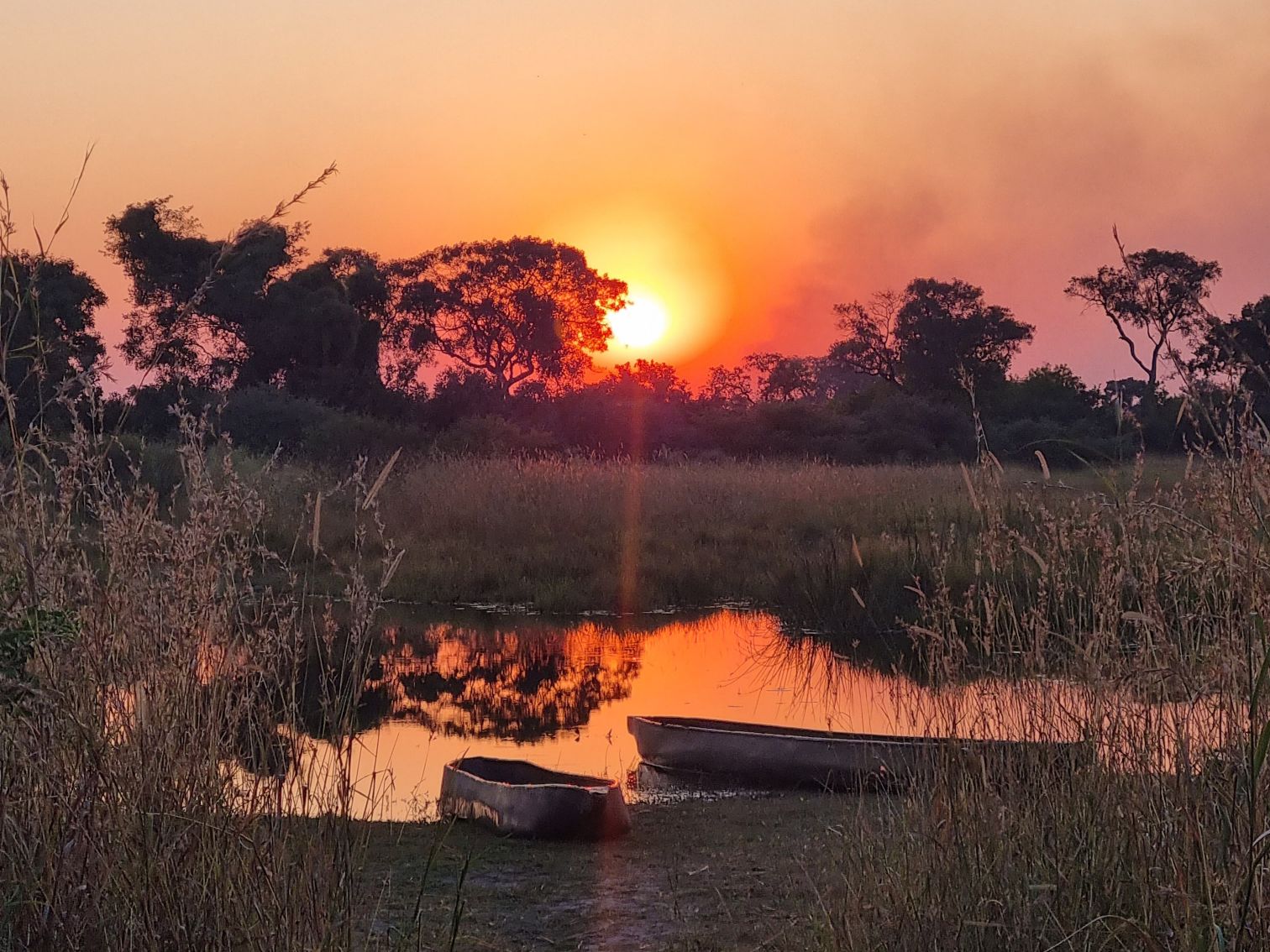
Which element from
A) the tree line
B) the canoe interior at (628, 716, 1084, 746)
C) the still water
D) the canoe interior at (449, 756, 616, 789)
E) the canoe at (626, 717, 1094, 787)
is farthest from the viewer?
the tree line

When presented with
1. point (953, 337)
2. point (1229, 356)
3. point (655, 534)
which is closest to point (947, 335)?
point (953, 337)

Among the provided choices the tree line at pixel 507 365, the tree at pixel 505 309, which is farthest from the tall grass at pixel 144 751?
the tree at pixel 505 309

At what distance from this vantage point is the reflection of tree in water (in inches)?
388

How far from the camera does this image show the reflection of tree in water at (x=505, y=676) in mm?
9859

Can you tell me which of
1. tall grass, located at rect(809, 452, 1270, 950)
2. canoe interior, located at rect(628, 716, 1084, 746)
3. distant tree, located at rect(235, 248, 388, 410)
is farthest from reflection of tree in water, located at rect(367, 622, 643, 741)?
distant tree, located at rect(235, 248, 388, 410)

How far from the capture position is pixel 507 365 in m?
46.5

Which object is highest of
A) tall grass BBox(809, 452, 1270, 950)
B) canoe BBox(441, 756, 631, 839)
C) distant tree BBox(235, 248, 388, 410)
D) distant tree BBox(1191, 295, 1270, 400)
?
distant tree BBox(235, 248, 388, 410)

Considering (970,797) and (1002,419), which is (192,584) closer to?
(970,797)

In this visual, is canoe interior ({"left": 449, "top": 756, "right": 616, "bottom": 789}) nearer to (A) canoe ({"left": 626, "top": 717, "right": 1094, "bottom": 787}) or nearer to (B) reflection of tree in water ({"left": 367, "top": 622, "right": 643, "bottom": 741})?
(A) canoe ({"left": 626, "top": 717, "right": 1094, "bottom": 787})

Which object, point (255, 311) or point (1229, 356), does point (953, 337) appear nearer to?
point (255, 311)

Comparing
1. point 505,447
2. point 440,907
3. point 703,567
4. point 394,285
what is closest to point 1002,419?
point 505,447

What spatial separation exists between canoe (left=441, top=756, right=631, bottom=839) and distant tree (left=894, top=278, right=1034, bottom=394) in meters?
39.7

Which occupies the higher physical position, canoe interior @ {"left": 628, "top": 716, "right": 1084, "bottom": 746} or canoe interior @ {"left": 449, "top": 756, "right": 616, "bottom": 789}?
canoe interior @ {"left": 628, "top": 716, "right": 1084, "bottom": 746}

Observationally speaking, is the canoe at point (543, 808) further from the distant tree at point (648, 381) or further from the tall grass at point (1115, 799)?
the distant tree at point (648, 381)
